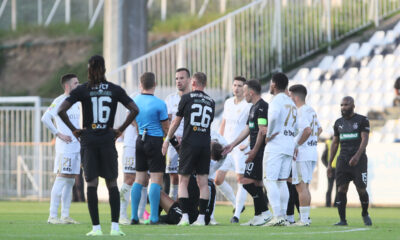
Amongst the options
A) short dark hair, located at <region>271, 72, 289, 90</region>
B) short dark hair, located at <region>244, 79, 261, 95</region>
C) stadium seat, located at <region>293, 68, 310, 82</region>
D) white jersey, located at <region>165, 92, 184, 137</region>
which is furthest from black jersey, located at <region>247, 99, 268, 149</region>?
stadium seat, located at <region>293, 68, 310, 82</region>

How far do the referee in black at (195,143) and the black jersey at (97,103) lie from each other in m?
2.42

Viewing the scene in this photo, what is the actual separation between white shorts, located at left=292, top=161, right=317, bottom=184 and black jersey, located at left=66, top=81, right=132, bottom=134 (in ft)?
12.5

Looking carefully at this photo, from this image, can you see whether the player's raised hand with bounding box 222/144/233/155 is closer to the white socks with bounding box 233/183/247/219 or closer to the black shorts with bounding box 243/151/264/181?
the black shorts with bounding box 243/151/264/181

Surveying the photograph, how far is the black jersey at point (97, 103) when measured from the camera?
10609mm

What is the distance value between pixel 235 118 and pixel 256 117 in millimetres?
2153

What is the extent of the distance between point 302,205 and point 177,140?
204 centimetres

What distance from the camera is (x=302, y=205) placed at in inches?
527

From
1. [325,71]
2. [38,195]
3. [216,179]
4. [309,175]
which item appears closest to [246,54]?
[325,71]

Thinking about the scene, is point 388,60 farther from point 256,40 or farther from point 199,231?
point 199,231

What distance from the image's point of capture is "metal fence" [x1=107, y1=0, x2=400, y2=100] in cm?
2627

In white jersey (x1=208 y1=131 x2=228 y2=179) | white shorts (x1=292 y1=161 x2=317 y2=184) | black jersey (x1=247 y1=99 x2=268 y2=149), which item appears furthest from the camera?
white jersey (x1=208 y1=131 x2=228 y2=179)

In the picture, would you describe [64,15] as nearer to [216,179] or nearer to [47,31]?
[47,31]

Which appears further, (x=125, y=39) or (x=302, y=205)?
(x=125, y=39)

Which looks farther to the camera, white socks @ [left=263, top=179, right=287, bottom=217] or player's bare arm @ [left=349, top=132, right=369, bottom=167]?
player's bare arm @ [left=349, top=132, right=369, bottom=167]
